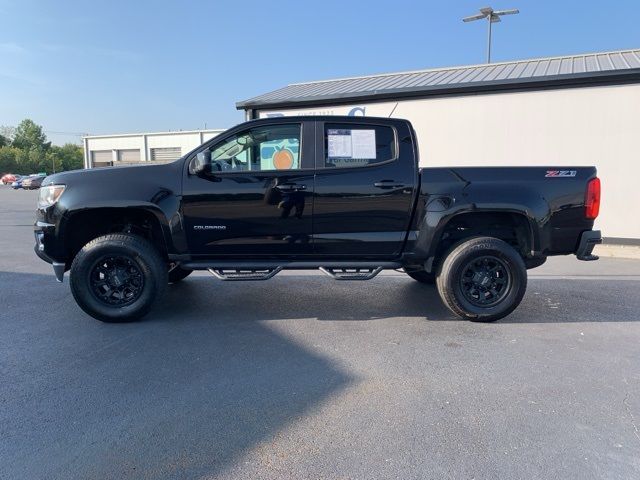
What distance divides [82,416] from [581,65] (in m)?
12.5

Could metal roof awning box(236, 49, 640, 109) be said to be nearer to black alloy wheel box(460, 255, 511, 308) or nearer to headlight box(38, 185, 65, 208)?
black alloy wheel box(460, 255, 511, 308)

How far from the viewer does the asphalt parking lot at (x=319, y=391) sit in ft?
8.48

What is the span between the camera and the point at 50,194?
4734 millimetres

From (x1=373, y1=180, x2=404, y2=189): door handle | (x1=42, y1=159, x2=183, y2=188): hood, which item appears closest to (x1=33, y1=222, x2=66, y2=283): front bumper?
(x1=42, y1=159, x2=183, y2=188): hood

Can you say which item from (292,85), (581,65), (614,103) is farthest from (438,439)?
(292,85)

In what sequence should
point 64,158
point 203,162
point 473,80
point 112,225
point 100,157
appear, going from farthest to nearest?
point 64,158, point 100,157, point 473,80, point 112,225, point 203,162

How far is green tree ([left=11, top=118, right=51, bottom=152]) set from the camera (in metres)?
96.9

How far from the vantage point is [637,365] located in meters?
3.89

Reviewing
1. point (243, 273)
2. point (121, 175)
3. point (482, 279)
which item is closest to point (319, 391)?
point (243, 273)

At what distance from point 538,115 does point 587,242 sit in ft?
21.8

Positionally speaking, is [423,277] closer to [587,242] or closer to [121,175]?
[587,242]

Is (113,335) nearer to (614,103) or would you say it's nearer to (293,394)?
(293,394)

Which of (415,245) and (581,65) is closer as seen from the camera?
(415,245)

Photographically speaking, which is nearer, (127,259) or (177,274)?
(127,259)
